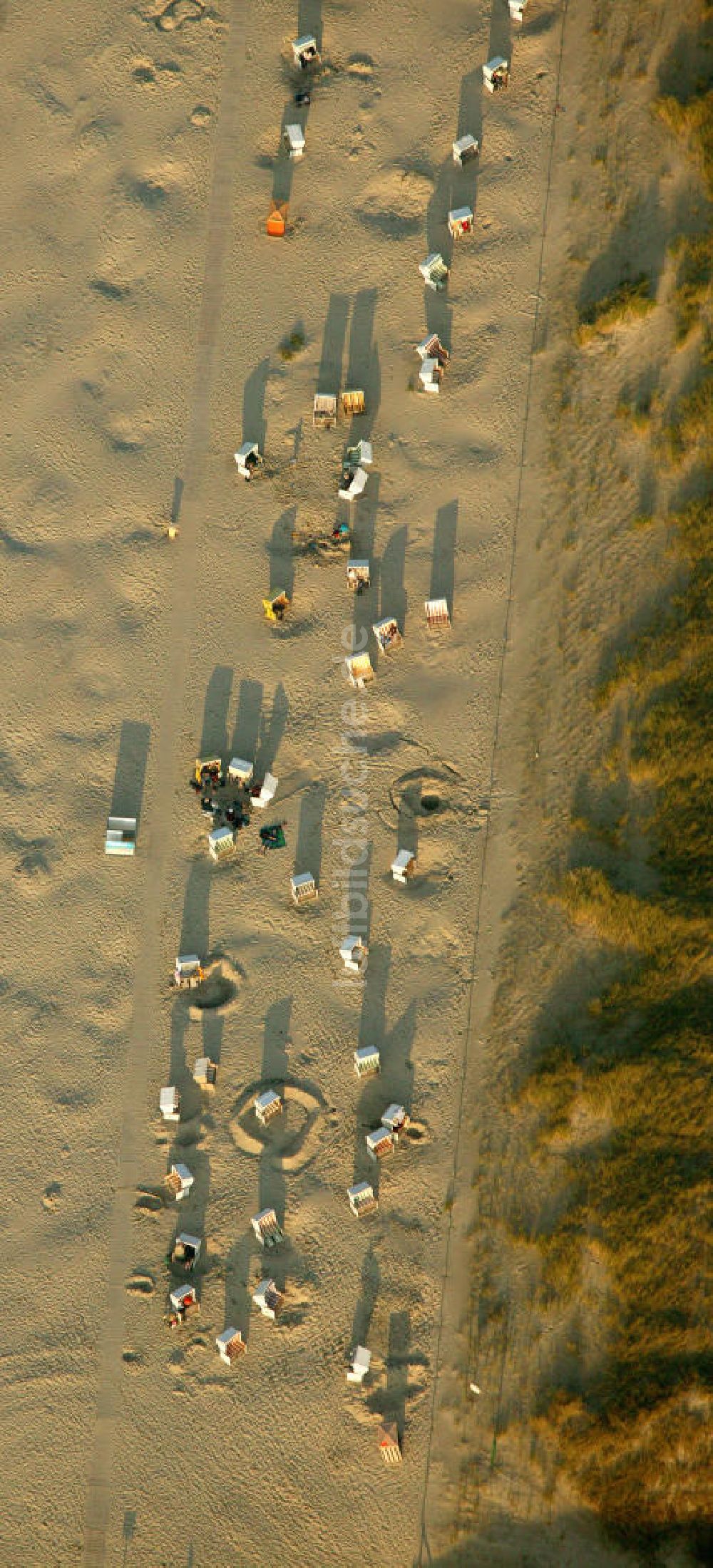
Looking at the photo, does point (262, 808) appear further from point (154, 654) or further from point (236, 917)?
point (154, 654)

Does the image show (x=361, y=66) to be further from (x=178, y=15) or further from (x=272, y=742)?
(x=272, y=742)

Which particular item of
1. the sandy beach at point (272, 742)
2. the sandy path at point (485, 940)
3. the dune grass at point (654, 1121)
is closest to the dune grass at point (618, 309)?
the sandy beach at point (272, 742)

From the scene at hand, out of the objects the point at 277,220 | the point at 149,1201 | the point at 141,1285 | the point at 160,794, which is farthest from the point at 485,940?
the point at 277,220

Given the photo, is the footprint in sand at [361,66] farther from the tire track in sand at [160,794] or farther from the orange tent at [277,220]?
the orange tent at [277,220]

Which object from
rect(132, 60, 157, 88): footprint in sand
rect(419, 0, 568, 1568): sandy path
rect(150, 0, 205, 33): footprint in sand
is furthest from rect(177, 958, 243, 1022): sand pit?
rect(150, 0, 205, 33): footprint in sand

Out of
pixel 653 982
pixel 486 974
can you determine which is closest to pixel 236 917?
pixel 486 974
